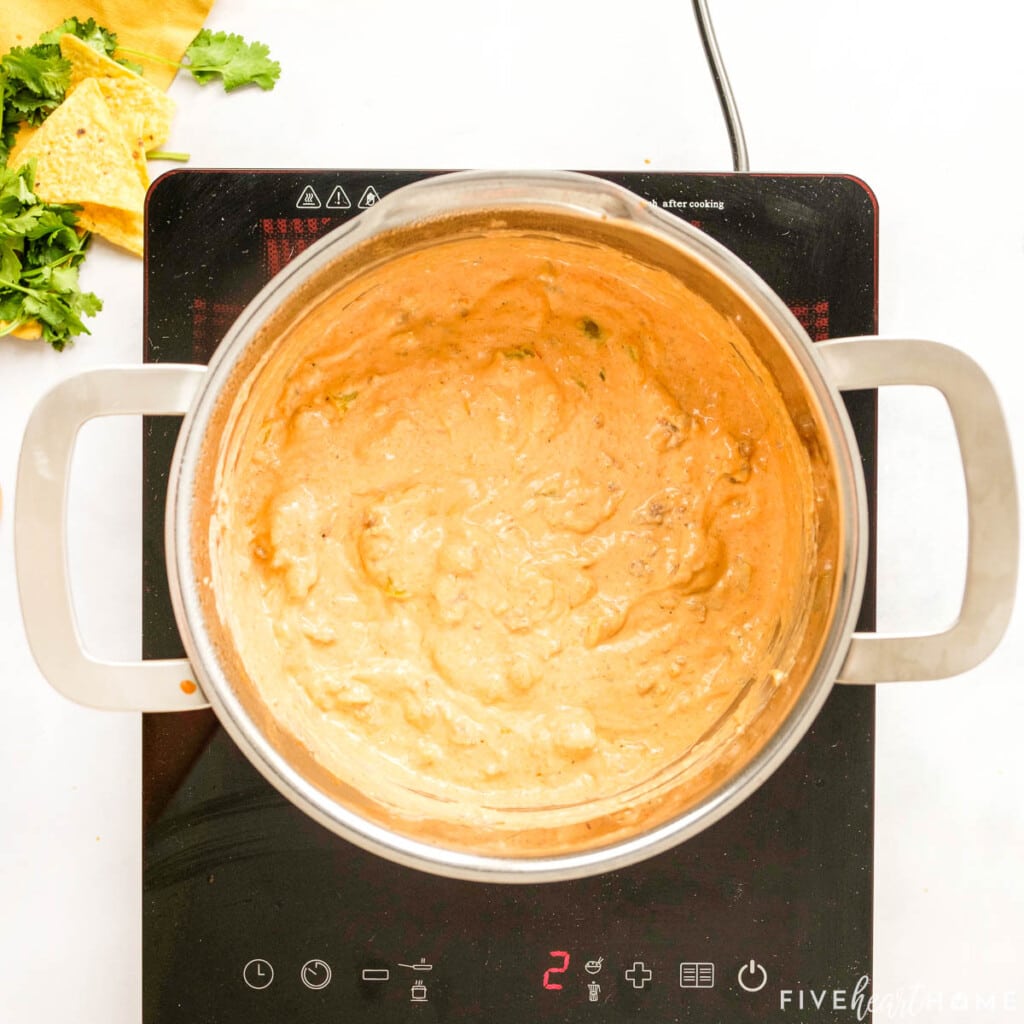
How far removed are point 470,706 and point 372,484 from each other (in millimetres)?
254

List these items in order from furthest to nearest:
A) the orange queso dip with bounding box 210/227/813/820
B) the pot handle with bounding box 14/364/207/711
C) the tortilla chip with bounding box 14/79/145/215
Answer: the tortilla chip with bounding box 14/79/145/215 < the orange queso dip with bounding box 210/227/813/820 < the pot handle with bounding box 14/364/207/711

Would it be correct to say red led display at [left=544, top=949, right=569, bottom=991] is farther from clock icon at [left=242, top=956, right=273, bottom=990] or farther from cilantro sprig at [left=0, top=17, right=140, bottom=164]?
cilantro sprig at [left=0, top=17, right=140, bottom=164]

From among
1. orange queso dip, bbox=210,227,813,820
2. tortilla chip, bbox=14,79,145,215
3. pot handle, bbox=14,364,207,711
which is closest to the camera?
pot handle, bbox=14,364,207,711

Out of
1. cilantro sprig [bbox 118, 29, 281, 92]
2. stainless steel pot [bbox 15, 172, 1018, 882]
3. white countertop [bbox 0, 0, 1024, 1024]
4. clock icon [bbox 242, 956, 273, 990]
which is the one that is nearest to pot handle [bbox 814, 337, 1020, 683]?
stainless steel pot [bbox 15, 172, 1018, 882]

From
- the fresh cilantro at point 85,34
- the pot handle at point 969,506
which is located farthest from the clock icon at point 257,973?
the fresh cilantro at point 85,34

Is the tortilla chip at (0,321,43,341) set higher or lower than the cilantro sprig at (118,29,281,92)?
lower

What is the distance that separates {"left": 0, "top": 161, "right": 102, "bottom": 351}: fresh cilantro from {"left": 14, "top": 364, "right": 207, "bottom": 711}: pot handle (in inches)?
17.1

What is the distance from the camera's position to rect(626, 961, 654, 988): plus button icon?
1073 mm

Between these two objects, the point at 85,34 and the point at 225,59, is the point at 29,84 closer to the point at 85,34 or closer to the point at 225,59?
the point at 85,34

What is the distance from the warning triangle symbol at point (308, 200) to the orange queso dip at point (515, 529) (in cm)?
15

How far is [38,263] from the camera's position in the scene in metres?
1.20

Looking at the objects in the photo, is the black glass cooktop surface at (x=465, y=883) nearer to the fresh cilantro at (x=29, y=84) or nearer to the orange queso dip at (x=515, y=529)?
the orange queso dip at (x=515, y=529)

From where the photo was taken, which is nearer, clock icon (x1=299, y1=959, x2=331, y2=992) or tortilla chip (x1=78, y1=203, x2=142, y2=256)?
clock icon (x1=299, y1=959, x2=331, y2=992)

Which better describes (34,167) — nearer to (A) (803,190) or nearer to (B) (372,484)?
(B) (372,484)
